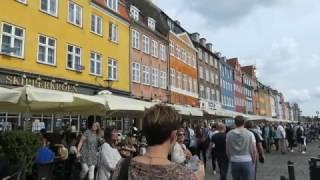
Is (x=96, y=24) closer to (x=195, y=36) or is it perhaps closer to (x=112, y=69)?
(x=112, y=69)

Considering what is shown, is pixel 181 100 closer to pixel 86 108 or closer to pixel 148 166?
pixel 86 108

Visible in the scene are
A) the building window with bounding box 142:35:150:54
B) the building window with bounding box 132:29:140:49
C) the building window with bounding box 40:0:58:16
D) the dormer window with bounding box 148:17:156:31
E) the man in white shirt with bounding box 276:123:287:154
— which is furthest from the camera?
the dormer window with bounding box 148:17:156:31

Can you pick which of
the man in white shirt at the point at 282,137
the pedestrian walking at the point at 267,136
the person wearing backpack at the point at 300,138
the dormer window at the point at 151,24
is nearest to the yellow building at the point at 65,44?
the dormer window at the point at 151,24

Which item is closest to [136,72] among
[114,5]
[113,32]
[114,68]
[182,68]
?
[114,68]

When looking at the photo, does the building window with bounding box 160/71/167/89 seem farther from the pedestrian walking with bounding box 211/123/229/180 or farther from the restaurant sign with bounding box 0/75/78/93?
the pedestrian walking with bounding box 211/123/229/180

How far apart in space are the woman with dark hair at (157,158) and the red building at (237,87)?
7968 cm

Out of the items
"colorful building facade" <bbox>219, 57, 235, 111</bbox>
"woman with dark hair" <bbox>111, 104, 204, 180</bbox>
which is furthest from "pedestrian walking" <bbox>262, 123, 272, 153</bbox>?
"colorful building facade" <bbox>219, 57, 235, 111</bbox>

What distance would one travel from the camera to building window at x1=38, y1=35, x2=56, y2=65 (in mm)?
23938

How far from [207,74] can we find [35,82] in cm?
4212

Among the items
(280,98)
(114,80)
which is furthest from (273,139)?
(280,98)

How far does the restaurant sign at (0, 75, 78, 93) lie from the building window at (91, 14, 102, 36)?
527 centimetres

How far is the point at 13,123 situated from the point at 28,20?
5531 mm

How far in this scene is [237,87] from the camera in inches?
3317

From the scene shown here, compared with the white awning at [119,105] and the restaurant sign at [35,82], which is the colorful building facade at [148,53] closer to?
the restaurant sign at [35,82]
